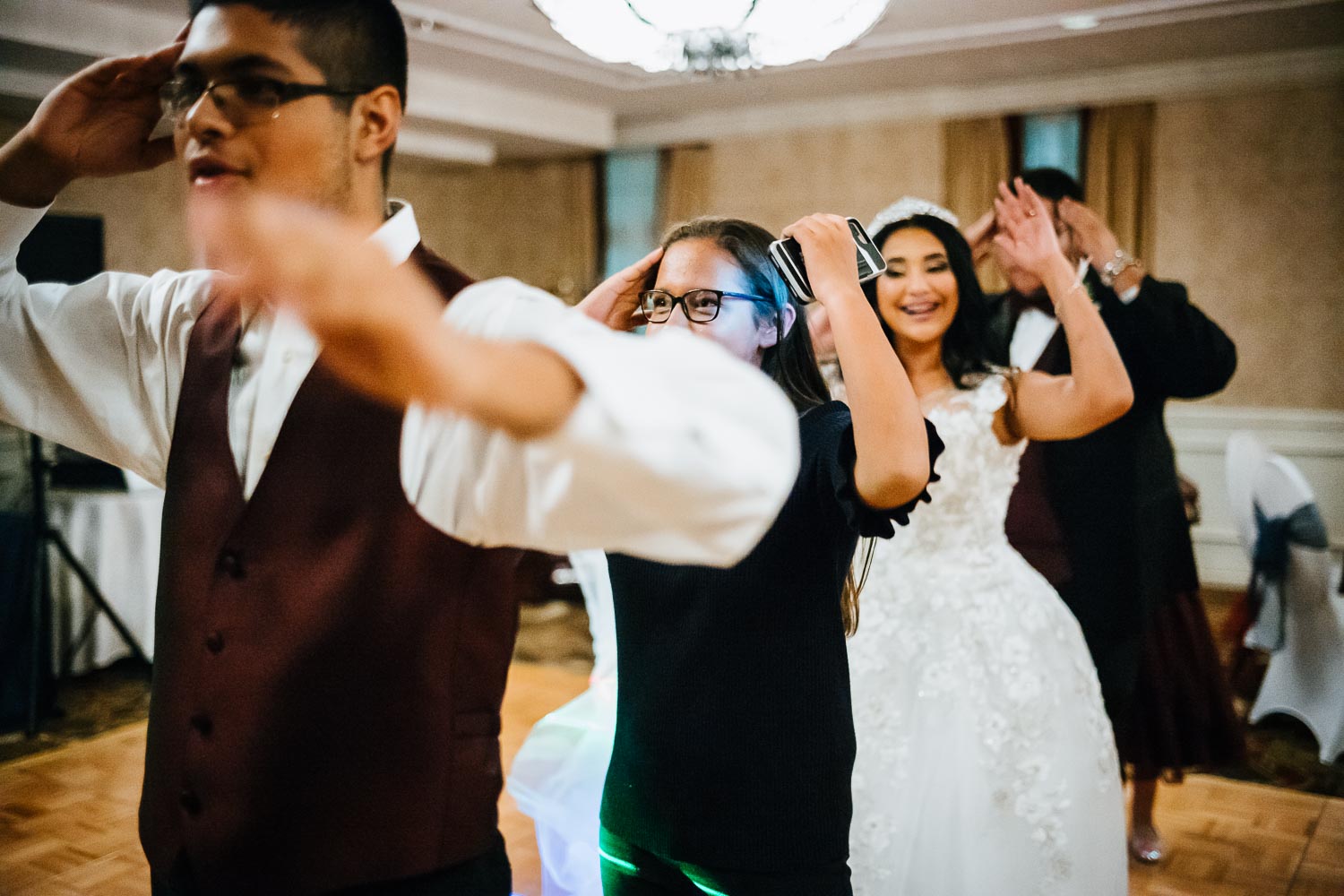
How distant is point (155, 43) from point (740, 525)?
5.69 metres

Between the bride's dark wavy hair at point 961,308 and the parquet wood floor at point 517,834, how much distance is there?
1604 mm

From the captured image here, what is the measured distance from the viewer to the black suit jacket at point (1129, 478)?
8.77ft

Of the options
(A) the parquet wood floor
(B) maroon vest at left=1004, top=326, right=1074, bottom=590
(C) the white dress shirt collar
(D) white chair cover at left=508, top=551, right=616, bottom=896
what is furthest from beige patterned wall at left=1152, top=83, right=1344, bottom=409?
(C) the white dress shirt collar

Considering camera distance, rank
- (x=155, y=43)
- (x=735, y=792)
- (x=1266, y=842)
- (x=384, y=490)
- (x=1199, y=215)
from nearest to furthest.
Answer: (x=384, y=490) < (x=735, y=792) < (x=1266, y=842) < (x=155, y=43) < (x=1199, y=215)

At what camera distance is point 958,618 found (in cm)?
202

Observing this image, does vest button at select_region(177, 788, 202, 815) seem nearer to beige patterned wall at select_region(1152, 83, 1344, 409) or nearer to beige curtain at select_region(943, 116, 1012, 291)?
beige curtain at select_region(943, 116, 1012, 291)

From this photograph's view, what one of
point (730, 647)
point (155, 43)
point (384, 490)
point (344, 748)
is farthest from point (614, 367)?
point (155, 43)

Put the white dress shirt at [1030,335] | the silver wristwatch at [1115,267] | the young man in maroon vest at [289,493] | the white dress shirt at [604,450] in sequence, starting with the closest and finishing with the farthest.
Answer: the white dress shirt at [604,450]
the young man in maroon vest at [289,493]
the silver wristwatch at [1115,267]
the white dress shirt at [1030,335]

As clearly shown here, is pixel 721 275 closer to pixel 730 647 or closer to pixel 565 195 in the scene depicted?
pixel 730 647

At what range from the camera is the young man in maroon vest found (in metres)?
0.78

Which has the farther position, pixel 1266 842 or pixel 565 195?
pixel 565 195

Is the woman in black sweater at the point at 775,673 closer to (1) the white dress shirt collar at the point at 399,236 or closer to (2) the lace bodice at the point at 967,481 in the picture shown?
(1) the white dress shirt collar at the point at 399,236

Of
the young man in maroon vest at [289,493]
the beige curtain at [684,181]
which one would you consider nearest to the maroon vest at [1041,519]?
the young man in maroon vest at [289,493]

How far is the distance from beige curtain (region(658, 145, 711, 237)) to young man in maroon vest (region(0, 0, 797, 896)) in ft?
23.4
